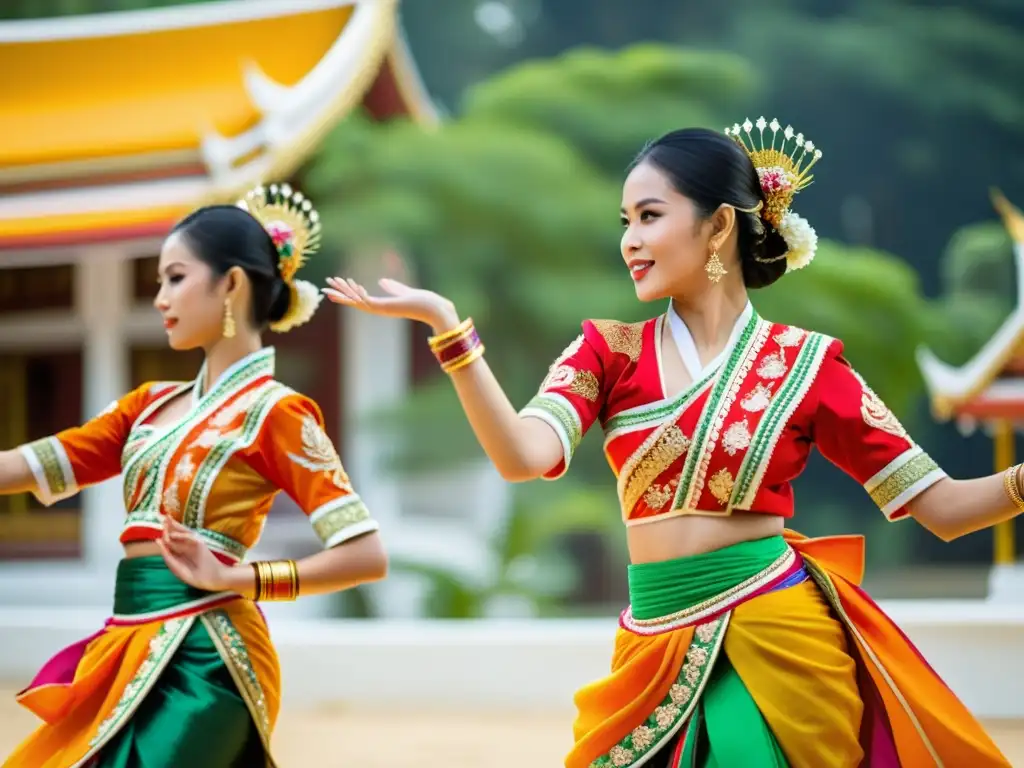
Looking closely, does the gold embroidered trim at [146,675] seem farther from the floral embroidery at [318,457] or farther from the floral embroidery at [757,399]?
the floral embroidery at [757,399]

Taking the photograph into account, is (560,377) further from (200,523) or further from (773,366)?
(200,523)

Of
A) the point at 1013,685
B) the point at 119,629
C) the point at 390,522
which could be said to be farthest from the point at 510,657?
the point at 119,629

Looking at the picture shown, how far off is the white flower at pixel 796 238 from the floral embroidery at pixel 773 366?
14cm

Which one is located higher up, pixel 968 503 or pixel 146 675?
pixel 968 503

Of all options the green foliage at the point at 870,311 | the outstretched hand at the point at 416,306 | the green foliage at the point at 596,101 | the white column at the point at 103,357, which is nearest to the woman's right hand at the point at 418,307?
the outstretched hand at the point at 416,306

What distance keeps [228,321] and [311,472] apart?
0.97 ft

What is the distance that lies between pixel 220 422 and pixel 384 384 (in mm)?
5413

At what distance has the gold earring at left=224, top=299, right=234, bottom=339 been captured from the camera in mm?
2121

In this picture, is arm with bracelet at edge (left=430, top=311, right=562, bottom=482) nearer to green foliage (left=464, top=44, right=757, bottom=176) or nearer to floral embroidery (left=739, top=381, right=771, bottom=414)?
floral embroidery (left=739, top=381, right=771, bottom=414)

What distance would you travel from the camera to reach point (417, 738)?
454cm

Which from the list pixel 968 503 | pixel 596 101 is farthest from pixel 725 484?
pixel 596 101

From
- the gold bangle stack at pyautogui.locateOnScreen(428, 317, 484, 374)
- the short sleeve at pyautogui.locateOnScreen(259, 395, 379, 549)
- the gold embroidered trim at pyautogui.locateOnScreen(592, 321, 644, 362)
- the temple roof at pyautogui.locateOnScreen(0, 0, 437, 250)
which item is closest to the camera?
the gold bangle stack at pyautogui.locateOnScreen(428, 317, 484, 374)

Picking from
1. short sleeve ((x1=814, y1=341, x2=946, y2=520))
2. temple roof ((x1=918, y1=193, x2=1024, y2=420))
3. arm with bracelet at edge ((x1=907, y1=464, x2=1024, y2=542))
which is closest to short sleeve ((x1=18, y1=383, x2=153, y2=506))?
short sleeve ((x1=814, y1=341, x2=946, y2=520))

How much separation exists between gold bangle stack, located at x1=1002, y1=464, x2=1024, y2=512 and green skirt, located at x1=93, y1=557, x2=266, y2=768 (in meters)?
1.13
